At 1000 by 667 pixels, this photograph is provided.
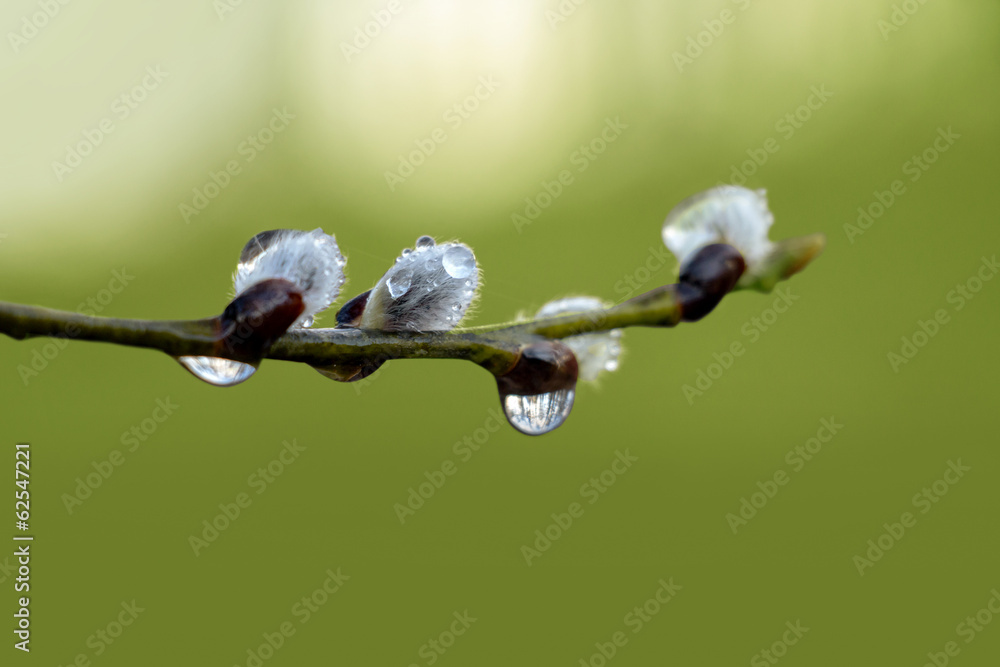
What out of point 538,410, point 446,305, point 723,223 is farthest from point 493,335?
point 723,223

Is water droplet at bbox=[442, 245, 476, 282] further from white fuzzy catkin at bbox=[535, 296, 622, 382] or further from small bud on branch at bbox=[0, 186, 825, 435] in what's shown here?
white fuzzy catkin at bbox=[535, 296, 622, 382]

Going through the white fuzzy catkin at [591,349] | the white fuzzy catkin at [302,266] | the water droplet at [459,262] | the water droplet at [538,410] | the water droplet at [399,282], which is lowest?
the white fuzzy catkin at [302,266]

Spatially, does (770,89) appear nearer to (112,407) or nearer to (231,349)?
(112,407)

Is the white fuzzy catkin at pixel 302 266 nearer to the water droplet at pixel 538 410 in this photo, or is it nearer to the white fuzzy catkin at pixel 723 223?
the water droplet at pixel 538 410

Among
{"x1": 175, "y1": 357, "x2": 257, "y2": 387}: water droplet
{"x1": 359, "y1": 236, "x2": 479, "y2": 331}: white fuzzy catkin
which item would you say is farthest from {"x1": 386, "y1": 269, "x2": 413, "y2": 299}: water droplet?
{"x1": 175, "y1": 357, "x2": 257, "y2": 387}: water droplet

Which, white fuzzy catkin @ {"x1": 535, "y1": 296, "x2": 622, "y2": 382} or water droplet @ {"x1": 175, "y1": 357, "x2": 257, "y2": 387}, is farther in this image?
white fuzzy catkin @ {"x1": 535, "y1": 296, "x2": 622, "y2": 382}

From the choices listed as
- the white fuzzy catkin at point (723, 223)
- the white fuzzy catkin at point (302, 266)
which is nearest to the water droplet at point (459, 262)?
the white fuzzy catkin at point (302, 266)
